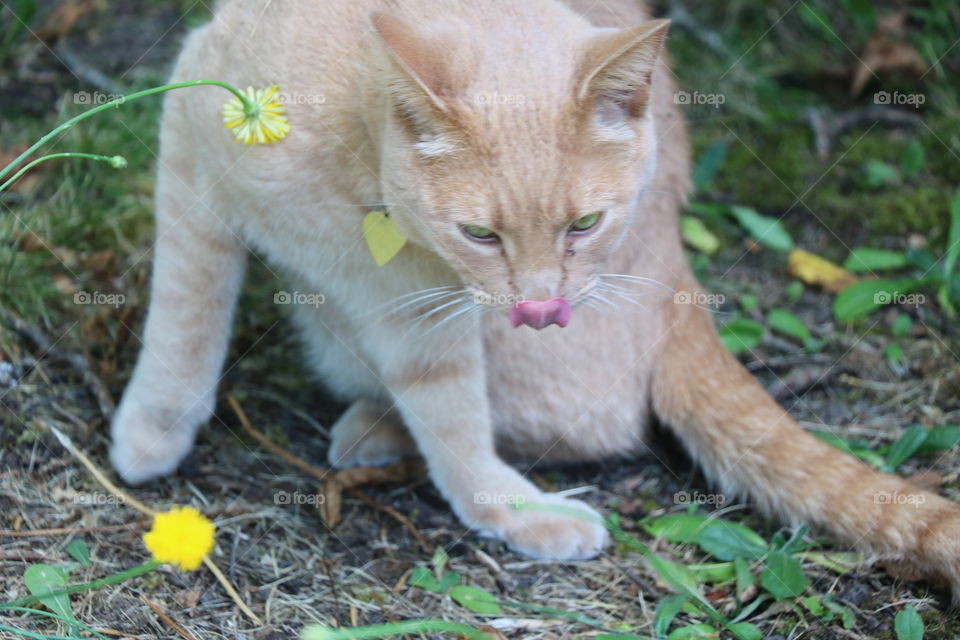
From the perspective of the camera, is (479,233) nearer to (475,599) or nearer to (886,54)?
(475,599)

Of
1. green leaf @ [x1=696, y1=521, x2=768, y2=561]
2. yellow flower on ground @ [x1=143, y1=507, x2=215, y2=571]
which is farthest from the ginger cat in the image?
yellow flower on ground @ [x1=143, y1=507, x2=215, y2=571]

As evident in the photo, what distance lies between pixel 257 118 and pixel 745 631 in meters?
1.52

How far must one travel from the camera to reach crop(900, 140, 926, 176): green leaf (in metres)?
3.58

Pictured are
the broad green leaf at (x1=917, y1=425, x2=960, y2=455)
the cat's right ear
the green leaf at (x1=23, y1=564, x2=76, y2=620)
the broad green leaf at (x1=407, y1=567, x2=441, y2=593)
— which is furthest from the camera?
the broad green leaf at (x1=917, y1=425, x2=960, y2=455)

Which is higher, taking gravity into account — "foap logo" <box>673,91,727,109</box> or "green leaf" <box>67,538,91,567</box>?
"foap logo" <box>673,91,727,109</box>

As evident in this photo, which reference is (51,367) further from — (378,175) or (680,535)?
(680,535)

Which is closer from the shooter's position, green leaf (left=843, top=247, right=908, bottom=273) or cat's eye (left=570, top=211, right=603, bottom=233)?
cat's eye (left=570, top=211, right=603, bottom=233)

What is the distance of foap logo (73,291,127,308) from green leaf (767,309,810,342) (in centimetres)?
198

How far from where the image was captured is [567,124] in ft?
6.61

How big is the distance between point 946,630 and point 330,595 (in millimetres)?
1372

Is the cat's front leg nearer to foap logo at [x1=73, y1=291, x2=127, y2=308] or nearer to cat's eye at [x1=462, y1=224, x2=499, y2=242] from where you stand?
cat's eye at [x1=462, y1=224, x2=499, y2=242]

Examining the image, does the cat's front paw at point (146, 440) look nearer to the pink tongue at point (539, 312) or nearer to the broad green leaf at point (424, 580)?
the broad green leaf at point (424, 580)

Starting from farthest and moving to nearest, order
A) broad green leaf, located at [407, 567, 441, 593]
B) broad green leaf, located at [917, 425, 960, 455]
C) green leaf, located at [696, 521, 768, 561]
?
broad green leaf, located at [917, 425, 960, 455] < green leaf, located at [696, 521, 768, 561] < broad green leaf, located at [407, 567, 441, 593]

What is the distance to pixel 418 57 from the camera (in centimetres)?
193
